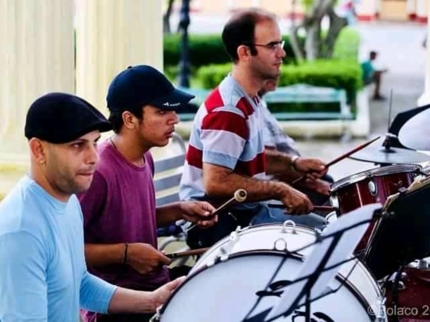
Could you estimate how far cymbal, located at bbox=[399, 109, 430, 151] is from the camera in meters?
4.81

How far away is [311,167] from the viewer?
18.6ft

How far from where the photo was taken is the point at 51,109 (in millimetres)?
3256

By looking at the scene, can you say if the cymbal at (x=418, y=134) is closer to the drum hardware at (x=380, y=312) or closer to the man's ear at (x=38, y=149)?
the drum hardware at (x=380, y=312)

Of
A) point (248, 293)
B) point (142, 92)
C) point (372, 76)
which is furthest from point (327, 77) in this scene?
point (248, 293)

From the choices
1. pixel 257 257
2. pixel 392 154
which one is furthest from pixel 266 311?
pixel 392 154

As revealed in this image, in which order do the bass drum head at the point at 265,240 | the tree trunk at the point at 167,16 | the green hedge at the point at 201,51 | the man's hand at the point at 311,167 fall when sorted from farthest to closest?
the tree trunk at the point at 167,16, the green hedge at the point at 201,51, the man's hand at the point at 311,167, the bass drum head at the point at 265,240

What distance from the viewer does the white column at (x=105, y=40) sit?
602 cm

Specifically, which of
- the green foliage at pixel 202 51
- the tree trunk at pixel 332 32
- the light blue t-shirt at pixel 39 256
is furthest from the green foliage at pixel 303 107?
the light blue t-shirt at pixel 39 256

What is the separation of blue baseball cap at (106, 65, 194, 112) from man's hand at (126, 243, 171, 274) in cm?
54

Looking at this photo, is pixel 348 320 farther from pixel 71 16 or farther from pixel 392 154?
pixel 71 16

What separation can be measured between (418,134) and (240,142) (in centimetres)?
78

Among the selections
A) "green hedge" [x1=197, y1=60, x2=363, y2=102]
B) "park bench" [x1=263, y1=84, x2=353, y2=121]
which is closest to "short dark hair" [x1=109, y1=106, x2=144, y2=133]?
"park bench" [x1=263, y1=84, x2=353, y2=121]

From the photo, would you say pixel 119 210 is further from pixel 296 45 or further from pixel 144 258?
pixel 296 45

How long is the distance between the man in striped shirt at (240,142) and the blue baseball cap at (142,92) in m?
0.71
